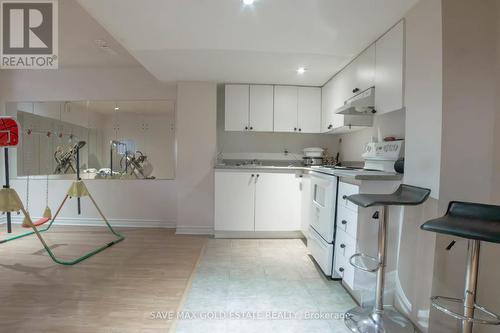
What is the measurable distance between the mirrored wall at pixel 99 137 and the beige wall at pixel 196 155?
445mm

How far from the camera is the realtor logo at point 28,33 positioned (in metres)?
2.26

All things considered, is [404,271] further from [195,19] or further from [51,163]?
[51,163]

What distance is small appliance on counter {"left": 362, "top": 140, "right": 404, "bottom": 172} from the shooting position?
80.0 inches

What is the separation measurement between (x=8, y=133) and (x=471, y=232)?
354 cm

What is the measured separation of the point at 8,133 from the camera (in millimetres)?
2395

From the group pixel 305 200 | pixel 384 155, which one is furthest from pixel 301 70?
pixel 305 200

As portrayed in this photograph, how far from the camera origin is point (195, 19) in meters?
1.92

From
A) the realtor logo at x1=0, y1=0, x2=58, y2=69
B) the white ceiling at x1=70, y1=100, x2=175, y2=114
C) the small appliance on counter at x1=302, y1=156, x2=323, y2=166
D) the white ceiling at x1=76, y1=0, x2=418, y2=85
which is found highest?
the realtor logo at x1=0, y1=0, x2=58, y2=69

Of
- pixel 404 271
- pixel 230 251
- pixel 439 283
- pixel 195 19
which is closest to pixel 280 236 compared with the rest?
pixel 230 251

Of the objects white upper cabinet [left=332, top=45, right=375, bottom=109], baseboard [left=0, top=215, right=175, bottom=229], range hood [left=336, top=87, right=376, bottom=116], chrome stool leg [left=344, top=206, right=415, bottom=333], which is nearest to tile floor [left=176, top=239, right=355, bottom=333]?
chrome stool leg [left=344, top=206, right=415, bottom=333]

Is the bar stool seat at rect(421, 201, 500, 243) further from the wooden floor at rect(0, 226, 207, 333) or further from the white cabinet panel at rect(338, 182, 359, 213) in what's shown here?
the wooden floor at rect(0, 226, 207, 333)

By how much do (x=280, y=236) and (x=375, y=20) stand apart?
2.54 meters

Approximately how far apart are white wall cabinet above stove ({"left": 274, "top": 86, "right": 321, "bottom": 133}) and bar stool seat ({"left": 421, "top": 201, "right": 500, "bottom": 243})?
2.35 meters

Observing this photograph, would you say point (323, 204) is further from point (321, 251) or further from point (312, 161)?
point (312, 161)
